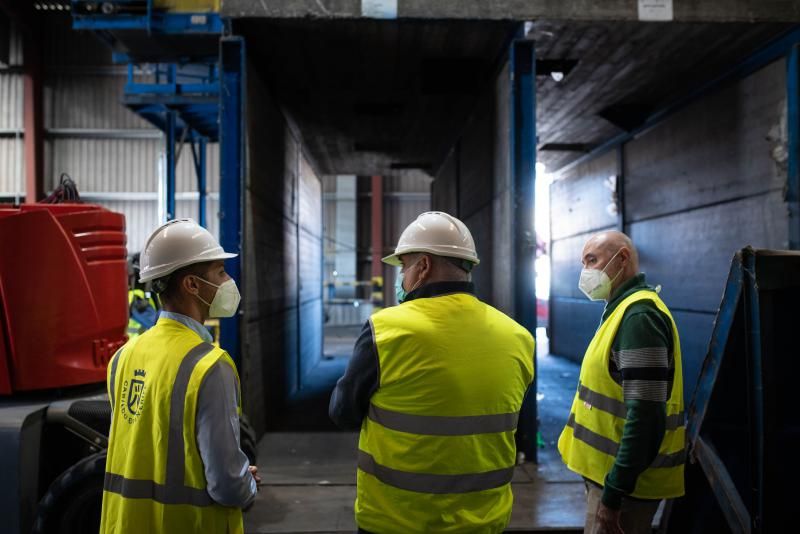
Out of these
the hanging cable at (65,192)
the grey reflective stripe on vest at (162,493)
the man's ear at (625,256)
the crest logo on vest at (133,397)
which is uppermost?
the hanging cable at (65,192)

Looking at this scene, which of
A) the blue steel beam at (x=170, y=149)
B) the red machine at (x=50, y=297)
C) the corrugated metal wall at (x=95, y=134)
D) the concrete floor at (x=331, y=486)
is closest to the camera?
the red machine at (x=50, y=297)

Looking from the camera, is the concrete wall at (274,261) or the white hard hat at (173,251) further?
the concrete wall at (274,261)

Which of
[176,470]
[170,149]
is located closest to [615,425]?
[176,470]

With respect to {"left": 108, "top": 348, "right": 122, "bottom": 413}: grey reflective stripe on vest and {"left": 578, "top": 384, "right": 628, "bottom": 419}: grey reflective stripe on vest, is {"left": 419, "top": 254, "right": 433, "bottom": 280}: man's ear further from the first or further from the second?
{"left": 108, "top": 348, "right": 122, "bottom": 413}: grey reflective stripe on vest

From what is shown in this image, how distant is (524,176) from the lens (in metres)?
4.70

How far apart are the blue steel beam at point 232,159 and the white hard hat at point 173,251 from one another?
107 inches

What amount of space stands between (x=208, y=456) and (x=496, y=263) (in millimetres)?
4183

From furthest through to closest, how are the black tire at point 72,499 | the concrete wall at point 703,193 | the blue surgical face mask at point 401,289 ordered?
the concrete wall at point 703,193, the black tire at point 72,499, the blue surgical face mask at point 401,289

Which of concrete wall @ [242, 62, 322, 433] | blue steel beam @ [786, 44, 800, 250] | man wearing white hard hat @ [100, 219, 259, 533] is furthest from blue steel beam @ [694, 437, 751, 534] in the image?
concrete wall @ [242, 62, 322, 433]

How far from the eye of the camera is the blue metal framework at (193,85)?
468cm

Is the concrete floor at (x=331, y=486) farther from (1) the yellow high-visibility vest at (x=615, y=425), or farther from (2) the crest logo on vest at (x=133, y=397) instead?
(2) the crest logo on vest at (x=133, y=397)

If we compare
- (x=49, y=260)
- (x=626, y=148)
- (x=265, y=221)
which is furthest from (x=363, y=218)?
(x=49, y=260)

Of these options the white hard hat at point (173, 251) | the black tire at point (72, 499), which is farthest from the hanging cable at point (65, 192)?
the white hard hat at point (173, 251)

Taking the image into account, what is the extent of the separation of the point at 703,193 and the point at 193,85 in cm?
866
